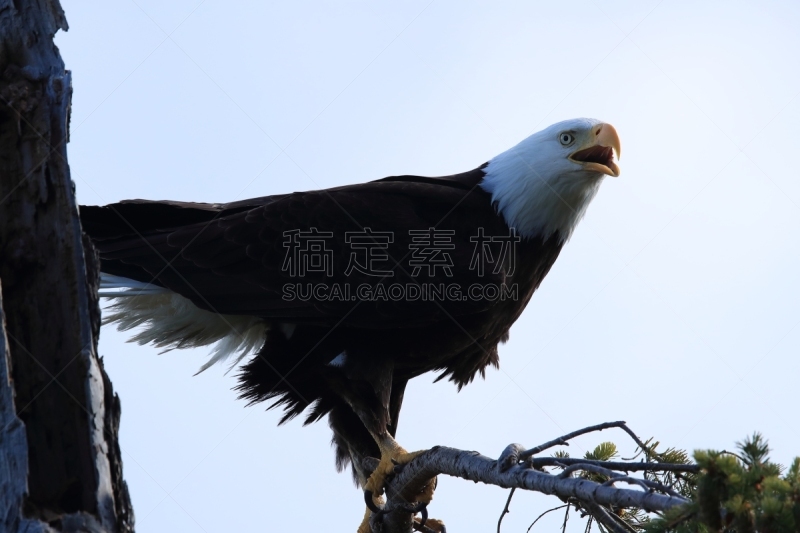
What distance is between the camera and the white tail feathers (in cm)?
Result: 448

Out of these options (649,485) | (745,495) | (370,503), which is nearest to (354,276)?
(370,503)

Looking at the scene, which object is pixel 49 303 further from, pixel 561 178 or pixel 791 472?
pixel 561 178

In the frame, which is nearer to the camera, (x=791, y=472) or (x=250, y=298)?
(x=791, y=472)

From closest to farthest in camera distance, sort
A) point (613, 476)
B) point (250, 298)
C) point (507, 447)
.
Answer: point (613, 476), point (507, 447), point (250, 298)

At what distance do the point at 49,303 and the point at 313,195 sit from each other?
8.77 feet

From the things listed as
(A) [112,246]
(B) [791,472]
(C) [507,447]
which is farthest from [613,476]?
(A) [112,246]

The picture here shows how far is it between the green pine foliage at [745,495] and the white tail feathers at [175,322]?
9.94ft

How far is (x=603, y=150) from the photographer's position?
4.69 metres

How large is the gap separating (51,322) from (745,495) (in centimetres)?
155

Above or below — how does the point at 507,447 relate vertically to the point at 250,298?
below

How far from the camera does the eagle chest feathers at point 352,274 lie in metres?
4.29

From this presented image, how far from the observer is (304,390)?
4547mm

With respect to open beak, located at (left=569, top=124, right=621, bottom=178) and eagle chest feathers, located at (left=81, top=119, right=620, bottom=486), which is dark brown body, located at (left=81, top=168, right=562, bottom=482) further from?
open beak, located at (left=569, top=124, right=621, bottom=178)

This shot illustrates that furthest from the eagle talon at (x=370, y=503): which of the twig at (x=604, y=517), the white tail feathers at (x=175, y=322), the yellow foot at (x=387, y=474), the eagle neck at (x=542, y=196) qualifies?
the twig at (x=604, y=517)
